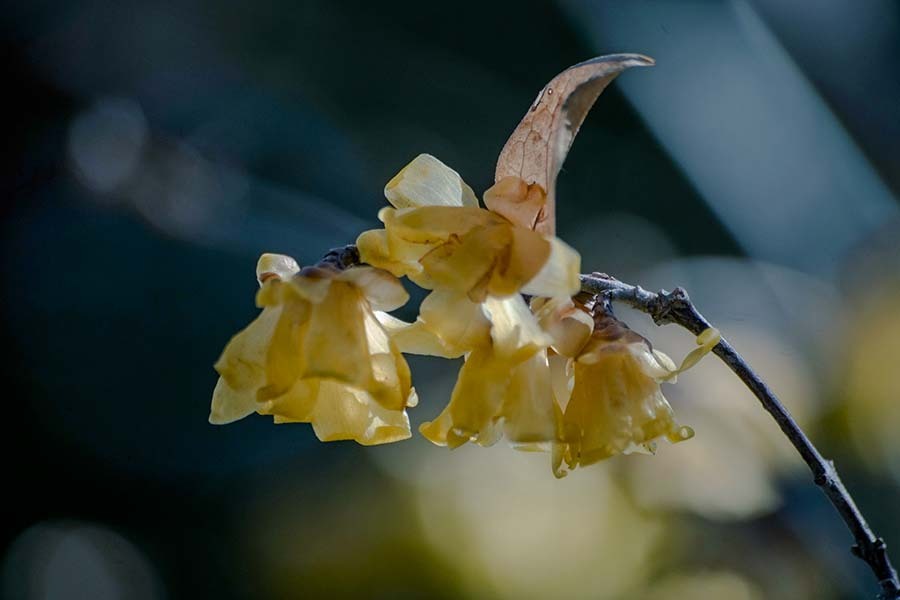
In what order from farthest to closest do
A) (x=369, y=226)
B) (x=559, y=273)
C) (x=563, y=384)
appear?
(x=369, y=226)
(x=563, y=384)
(x=559, y=273)

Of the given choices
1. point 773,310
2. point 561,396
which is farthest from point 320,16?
point 561,396

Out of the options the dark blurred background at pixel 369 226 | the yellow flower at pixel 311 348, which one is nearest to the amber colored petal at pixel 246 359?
the yellow flower at pixel 311 348

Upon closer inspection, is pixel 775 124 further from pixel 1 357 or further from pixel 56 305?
pixel 1 357

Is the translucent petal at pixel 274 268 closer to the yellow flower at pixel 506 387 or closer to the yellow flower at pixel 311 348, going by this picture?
the yellow flower at pixel 311 348

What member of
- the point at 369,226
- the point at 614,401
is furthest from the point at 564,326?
the point at 369,226

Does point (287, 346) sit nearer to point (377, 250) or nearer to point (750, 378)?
point (377, 250)

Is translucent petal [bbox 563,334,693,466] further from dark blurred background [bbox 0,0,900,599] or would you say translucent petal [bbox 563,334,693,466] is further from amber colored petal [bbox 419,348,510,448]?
dark blurred background [bbox 0,0,900,599]
